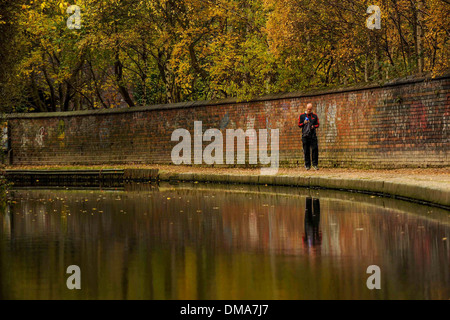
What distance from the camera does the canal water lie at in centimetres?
645

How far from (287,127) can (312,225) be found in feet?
51.3

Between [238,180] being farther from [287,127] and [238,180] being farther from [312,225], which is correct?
[312,225]

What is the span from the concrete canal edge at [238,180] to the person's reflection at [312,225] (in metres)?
1.92

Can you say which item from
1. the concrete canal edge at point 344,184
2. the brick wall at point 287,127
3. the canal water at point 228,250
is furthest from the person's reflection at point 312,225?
the brick wall at point 287,127

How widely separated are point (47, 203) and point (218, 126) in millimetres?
13266

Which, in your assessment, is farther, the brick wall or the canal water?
the brick wall

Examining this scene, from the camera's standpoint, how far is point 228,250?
8781 mm

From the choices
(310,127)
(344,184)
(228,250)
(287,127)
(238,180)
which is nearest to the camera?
(228,250)

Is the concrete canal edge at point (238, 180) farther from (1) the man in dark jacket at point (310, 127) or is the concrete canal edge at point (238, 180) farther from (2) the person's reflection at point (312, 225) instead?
(2) the person's reflection at point (312, 225)

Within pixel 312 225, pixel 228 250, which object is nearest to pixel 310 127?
pixel 312 225

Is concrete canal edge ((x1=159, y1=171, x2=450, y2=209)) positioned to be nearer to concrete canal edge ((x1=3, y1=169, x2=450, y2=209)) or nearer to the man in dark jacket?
concrete canal edge ((x1=3, y1=169, x2=450, y2=209))

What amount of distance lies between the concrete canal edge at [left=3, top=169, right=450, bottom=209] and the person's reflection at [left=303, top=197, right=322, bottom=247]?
1921mm

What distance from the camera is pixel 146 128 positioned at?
32.7 m

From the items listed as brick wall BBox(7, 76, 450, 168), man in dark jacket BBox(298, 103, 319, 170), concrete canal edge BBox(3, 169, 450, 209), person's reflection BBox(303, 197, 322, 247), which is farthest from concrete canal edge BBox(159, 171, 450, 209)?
brick wall BBox(7, 76, 450, 168)
